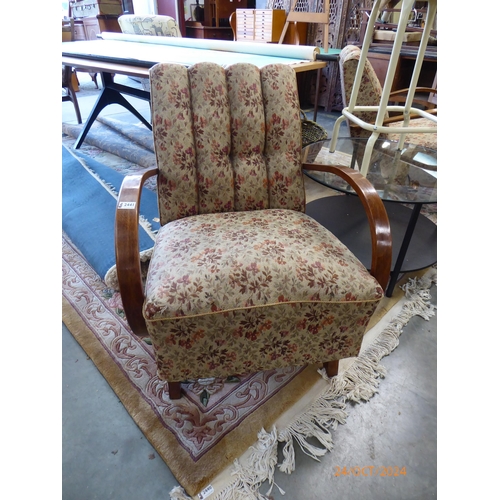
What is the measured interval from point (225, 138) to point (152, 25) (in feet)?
9.89

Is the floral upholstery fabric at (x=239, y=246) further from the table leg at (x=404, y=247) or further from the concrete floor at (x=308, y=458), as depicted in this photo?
the table leg at (x=404, y=247)

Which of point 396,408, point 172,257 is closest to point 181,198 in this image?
point 172,257

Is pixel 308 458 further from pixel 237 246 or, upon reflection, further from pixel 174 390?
pixel 237 246

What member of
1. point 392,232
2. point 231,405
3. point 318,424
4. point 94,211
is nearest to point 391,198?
point 392,232

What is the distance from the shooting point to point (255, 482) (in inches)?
35.9

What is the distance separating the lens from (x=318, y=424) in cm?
105

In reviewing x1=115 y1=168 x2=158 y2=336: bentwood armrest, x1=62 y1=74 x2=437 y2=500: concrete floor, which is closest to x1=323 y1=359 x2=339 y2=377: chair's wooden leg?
x1=62 y1=74 x2=437 y2=500: concrete floor

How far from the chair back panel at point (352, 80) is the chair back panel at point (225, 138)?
791 millimetres

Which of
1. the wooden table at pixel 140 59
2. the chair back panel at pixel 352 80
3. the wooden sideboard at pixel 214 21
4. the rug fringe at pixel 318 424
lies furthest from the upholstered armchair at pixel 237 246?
the wooden sideboard at pixel 214 21

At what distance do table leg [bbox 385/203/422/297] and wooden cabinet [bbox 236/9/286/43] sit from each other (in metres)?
2.88

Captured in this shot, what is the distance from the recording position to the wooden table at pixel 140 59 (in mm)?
2221

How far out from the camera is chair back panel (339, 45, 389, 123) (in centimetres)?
187

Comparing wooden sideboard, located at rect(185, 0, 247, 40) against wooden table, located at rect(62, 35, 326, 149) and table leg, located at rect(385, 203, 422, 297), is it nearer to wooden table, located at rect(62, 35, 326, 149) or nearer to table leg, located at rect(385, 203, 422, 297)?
wooden table, located at rect(62, 35, 326, 149)
